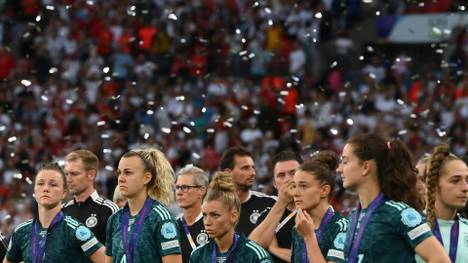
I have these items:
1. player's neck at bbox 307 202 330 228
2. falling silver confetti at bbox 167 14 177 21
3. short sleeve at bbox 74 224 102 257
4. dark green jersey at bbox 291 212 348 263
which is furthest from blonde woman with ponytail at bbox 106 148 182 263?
falling silver confetti at bbox 167 14 177 21

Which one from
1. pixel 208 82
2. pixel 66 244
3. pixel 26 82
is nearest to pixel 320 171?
pixel 66 244

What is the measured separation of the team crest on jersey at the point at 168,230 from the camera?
6910 mm

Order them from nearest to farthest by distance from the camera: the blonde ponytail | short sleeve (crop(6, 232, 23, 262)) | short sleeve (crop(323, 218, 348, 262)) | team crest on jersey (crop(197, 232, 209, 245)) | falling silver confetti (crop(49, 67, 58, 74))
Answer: short sleeve (crop(323, 218, 348, 262))
the blonde ponytail
short sleeve (crop(6, 232, 23, 262))
team crest on jersey (crop(197, 232, 209, 245))
falling silver confetti (crop(49, 67, 58, 74))

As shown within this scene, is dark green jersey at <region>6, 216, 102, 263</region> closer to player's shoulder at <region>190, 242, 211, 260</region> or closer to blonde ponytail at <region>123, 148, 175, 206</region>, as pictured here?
blonde ponytail at <region>123, 148, 175, 206</region>

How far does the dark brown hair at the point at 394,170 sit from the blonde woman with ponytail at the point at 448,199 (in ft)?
2.93

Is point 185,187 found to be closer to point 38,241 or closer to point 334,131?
point 38,241

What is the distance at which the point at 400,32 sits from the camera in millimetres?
18062

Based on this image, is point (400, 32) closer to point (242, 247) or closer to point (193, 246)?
point (193, 246)

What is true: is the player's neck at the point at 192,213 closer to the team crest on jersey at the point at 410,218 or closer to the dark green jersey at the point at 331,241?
the dark green jersey at the point at 331,241

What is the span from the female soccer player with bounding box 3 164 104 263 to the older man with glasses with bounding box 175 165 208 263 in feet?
2.16

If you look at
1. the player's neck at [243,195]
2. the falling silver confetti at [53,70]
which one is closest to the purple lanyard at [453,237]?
the player's neck at [243,195]

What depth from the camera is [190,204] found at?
805cm

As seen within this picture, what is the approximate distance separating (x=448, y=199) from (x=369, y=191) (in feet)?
3.50

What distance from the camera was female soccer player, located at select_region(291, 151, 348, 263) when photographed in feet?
21.9
